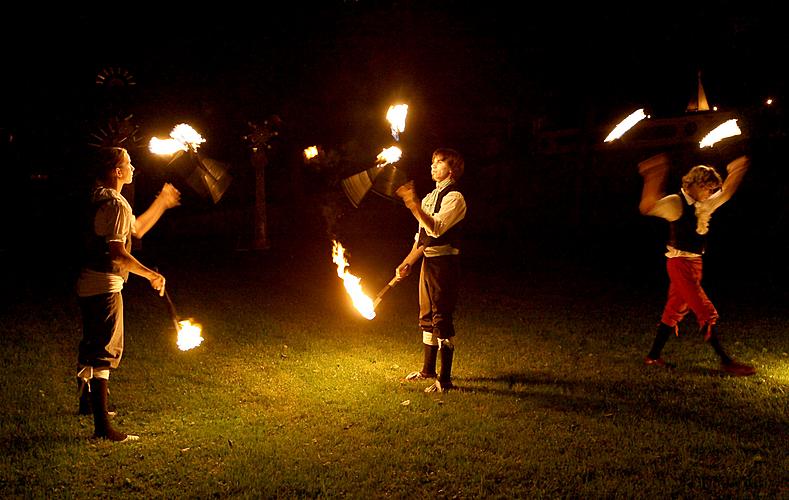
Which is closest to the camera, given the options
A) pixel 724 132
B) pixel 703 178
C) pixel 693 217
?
Result: pixel 703 178

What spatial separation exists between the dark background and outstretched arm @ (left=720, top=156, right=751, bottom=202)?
6572 millimetres

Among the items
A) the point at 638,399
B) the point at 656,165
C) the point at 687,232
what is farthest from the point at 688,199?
the point at 638,399

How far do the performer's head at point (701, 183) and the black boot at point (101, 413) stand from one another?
6115 mm

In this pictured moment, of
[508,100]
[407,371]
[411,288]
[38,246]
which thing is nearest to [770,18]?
[508,100]

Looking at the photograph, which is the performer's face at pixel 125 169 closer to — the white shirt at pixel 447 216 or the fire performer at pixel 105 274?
the fire performer at pixel 105 274

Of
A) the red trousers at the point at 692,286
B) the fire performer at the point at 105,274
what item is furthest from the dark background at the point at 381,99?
the fire performer at the point at 105,274

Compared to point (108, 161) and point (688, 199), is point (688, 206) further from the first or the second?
point (108, 161)

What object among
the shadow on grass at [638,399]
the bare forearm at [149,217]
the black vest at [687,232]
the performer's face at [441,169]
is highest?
the performer's face at [441,169]

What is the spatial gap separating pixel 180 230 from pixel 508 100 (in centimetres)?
1152

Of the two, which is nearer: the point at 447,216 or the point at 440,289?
the point at 447,216

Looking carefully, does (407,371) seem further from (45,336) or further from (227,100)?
(227,100)

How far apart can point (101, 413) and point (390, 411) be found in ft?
8.35

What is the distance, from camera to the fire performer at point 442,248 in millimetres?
6301

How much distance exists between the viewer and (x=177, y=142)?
723 centimetres
